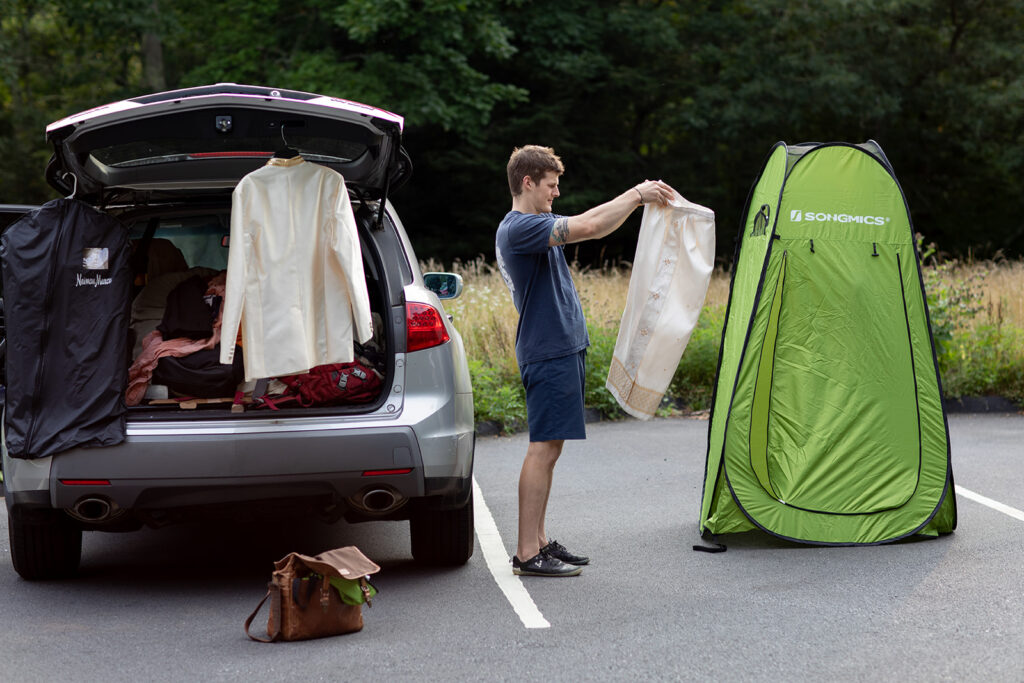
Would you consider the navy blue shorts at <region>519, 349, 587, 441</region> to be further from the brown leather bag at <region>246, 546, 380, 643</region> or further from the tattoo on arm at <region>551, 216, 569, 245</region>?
the brown leather bag at <region>246, 546, 380, 643</region>

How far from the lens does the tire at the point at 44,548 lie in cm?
528

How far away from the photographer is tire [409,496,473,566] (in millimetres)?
5383

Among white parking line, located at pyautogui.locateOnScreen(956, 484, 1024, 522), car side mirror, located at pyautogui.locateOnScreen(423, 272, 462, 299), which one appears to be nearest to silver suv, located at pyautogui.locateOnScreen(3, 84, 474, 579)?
car side mirror, located at pyautogui.locateOnScreen(423, 272, 462, 299)

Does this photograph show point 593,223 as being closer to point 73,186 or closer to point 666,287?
point 666,287

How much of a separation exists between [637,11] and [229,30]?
9.75 meters

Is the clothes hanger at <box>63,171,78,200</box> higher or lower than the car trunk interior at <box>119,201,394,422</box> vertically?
higher

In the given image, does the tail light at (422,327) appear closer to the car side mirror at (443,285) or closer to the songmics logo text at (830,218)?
the car side mirror at (443,285)

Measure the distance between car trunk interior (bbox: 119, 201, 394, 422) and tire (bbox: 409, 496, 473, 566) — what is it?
2.36 feet

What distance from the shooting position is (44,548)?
17.4 ft

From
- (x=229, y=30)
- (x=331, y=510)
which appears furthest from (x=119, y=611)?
(x=229, y=30)

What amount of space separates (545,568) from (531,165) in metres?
1.76

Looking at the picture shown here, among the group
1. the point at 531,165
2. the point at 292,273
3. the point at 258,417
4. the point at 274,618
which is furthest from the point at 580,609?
the point at 531,165

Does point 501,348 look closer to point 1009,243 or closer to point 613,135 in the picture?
point 613,135

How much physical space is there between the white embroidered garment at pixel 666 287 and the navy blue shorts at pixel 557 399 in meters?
0.35
